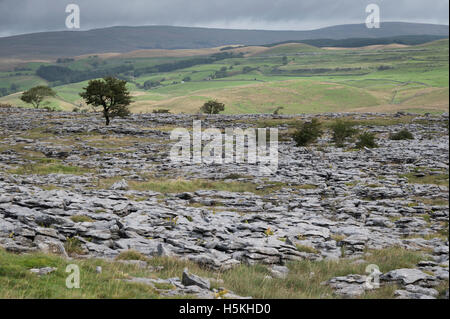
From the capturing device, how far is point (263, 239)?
17.1 meters

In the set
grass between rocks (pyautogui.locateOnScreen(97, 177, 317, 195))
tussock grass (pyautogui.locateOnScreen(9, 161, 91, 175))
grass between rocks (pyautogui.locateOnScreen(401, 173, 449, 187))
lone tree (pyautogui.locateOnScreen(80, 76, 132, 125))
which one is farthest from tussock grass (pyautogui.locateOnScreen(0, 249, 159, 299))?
lone tree (pyautogui.locateOnScreen(80, 76, 132, 125))

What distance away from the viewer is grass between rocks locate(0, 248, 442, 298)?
1038 cm

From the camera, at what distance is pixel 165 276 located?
12.8m

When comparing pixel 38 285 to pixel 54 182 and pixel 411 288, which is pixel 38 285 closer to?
pixel 411 288

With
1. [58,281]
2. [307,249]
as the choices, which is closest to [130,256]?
[58,281]

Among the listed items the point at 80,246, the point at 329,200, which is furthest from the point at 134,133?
the point at 80,246

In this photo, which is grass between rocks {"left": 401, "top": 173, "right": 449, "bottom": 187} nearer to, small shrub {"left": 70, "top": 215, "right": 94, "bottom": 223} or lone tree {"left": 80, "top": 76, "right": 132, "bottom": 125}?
small shrub {"left": 70, "top": 215, "right": 94, "bottom": 223}

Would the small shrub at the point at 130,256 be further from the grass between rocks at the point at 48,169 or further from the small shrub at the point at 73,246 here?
the grass between rocks at the point at 48,169

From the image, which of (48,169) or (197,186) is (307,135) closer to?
(197,186)
